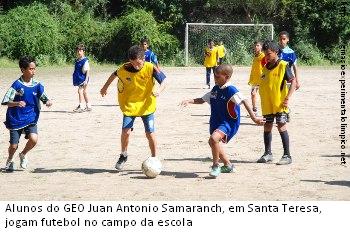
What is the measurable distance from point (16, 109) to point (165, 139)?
138 inches

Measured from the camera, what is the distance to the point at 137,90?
8.95 m

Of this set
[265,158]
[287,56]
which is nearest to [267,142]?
[265,158]

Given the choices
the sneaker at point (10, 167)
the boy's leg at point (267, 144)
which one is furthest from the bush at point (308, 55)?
the sneaker at point (10, 167)

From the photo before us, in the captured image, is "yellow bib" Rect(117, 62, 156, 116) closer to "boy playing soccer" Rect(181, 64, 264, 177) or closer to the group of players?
the group of players

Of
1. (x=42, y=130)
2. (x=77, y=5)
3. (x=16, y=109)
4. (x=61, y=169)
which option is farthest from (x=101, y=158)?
(x=77, y=5)

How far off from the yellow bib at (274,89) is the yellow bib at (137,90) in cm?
177

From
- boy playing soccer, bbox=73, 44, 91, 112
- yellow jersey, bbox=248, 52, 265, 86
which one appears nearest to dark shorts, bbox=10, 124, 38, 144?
yellow jersey, bbox=248, 52, 265, 86

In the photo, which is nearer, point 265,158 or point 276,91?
point 276,91

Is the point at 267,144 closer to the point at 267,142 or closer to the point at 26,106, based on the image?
the point at 267,142

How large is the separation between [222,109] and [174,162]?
1.53 metres

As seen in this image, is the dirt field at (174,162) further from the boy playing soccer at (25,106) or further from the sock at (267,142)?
the boy playing soccer at (25,106)

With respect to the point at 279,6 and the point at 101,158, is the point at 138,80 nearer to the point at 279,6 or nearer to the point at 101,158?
the point at 101,158

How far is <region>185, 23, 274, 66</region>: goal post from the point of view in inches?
1544

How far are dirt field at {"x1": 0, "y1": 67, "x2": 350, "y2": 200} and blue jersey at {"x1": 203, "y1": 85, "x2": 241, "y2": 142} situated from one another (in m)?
0.67
